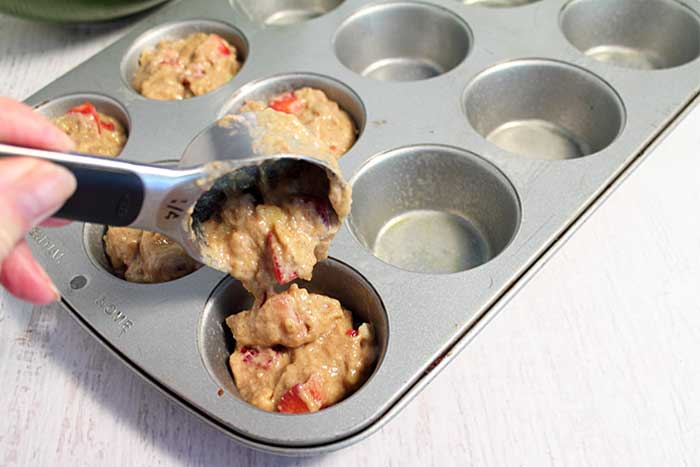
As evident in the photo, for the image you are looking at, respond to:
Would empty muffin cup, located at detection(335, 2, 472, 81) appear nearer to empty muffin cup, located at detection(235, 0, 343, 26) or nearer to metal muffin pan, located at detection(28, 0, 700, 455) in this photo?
metal muffin pan, located at detection(28, 0, 700, 455)

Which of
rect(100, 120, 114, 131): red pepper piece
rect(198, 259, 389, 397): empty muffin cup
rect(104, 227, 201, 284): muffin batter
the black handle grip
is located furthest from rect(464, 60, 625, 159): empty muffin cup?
the black handle grip

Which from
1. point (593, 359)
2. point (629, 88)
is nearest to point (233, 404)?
point (593, 359)

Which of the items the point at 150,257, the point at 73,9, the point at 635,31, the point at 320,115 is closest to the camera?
the point at 150,257

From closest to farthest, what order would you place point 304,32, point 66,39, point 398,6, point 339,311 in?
point 339,311 → point 304,32 → point 398,6 → point 66,39

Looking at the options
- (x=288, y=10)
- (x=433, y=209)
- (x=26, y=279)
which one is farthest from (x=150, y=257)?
(x=288, y=10)

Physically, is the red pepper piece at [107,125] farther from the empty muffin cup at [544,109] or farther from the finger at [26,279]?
the empty muffin cup at [544,109]

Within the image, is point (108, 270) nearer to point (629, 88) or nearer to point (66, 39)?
point (66, 39)

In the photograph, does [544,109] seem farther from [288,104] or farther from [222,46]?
[222,46]
